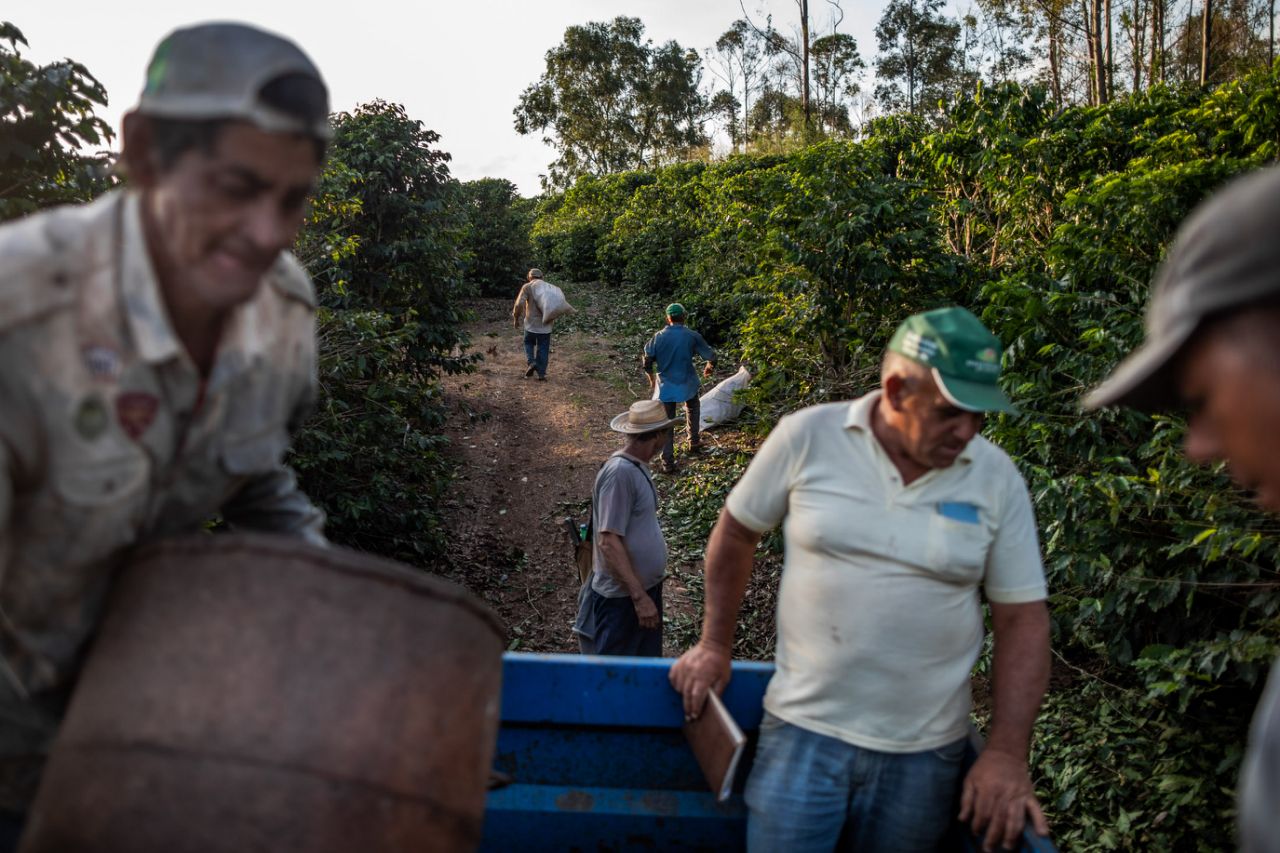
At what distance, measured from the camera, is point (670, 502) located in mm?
10352

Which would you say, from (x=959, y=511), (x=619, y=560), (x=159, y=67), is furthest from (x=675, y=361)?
(x=159, y=67)

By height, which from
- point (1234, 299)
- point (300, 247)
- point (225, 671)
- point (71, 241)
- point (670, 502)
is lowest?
point (670, 502)

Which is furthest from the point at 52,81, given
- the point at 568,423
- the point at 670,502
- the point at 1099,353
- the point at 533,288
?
the point at 533,288

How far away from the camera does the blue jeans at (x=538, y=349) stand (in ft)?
51.0

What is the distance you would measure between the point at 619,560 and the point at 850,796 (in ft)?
8.51

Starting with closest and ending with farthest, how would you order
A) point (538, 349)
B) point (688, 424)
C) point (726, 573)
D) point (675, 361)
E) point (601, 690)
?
1. point (726, 573)
2. point (601, 690)
3. point (675, 361)
4. point (688, 424)
5. point (538, 349)

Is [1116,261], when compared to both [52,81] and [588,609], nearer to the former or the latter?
[588,609]

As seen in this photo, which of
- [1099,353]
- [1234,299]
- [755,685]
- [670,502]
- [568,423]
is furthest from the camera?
[568,423]

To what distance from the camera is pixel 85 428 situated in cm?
147

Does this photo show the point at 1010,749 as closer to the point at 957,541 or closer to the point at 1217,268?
the point at 957,541

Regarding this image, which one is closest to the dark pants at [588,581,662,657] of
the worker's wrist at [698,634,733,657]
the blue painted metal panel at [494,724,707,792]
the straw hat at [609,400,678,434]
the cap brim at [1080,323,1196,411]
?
the straw hat at [609,400,678,434]

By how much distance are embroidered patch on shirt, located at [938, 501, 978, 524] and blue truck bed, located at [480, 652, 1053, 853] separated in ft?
2.62

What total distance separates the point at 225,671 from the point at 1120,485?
3.89 metres

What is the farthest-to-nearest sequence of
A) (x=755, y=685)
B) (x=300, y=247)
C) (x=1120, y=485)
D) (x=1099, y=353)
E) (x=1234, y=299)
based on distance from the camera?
(x=300, y=247) < (x=1099, y=353) < (x=1120, y=485) < (x=755, y=685) < (x=1234, y=299)
